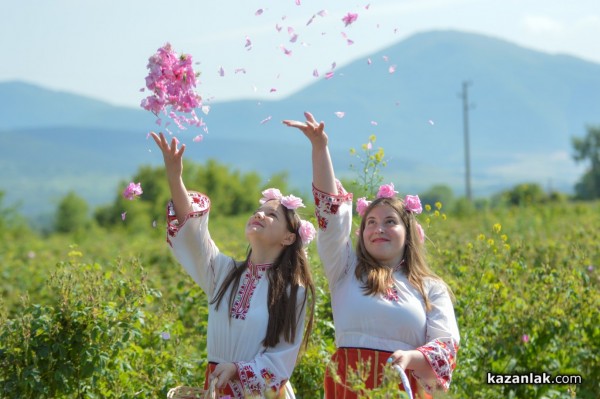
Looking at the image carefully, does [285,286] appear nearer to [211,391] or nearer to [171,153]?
[211,391]

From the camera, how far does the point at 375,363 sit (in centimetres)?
356

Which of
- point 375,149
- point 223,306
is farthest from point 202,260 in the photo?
point 375,149

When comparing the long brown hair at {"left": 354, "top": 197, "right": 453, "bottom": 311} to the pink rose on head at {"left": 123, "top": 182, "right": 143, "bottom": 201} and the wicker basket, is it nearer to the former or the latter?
the wicker basket

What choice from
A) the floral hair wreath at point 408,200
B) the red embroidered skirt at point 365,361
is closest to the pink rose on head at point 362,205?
the floral hair wreath at point 408,200

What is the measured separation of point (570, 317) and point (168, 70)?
265cm

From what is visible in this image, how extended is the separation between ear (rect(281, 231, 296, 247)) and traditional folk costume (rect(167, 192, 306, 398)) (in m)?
0.11

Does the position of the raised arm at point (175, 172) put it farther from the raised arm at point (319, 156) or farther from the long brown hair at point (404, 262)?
the long brown hair at point (404, 262)

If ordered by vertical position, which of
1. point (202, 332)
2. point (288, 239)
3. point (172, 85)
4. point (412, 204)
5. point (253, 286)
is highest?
point (172, 85)

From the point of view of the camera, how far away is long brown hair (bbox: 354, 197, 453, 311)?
365 centimetres

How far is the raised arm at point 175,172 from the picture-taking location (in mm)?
3762

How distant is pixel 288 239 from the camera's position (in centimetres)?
383

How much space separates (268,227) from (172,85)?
634 mm

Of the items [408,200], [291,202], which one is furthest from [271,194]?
[408,200]

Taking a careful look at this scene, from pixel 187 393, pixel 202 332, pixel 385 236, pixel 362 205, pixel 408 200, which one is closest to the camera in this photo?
pixel 187 393
